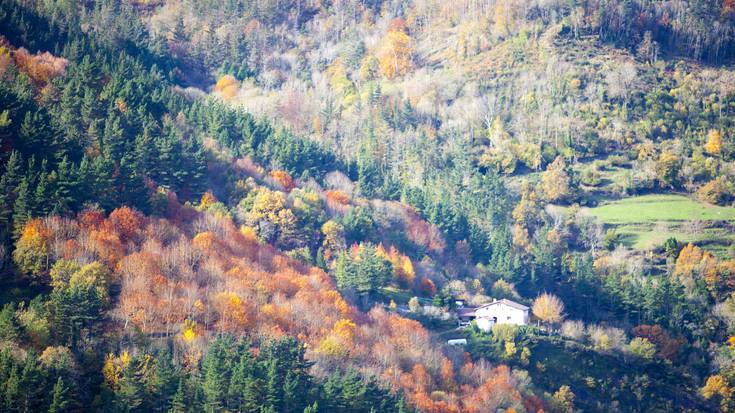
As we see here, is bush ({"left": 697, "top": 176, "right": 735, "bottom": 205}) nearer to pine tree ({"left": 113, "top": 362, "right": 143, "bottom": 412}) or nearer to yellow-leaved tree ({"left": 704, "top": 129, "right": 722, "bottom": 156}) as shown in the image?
yellow-leaved tree ({"left": 704, "top": 129, "right": 722, "bottom": 156})

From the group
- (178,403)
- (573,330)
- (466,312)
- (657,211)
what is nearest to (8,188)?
(178,403)

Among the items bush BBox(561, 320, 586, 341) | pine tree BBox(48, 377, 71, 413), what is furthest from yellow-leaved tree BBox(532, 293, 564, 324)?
pine tree BBox(48, 377, 71, 413)

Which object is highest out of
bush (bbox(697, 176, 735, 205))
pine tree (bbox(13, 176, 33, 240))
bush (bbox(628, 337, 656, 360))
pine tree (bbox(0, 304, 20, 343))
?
pine tree (bbox(13, 176, 33, 240))

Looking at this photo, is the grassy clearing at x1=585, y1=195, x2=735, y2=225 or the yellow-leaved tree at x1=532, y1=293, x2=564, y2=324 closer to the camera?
the yellow-leaved tree at x1=532, y1=293, x2=564, y2=324

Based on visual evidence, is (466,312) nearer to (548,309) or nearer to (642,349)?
(548,309)

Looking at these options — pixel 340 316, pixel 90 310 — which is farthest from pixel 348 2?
pixel 90 310

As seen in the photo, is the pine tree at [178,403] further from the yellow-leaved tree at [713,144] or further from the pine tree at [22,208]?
the yellow-leaved tree at [713,144]

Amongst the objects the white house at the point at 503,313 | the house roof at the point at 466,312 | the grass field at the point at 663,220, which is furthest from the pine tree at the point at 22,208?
the grass field at the point at 663,220
